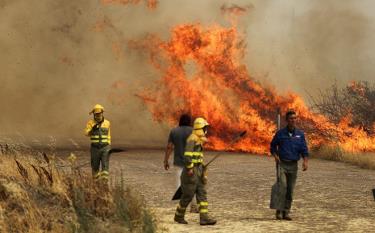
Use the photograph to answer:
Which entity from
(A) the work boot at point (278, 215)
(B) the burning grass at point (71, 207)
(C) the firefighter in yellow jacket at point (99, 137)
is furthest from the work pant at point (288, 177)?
(C) the firefighter in yellow jacket at point (99, 137)

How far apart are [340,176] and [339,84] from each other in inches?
663

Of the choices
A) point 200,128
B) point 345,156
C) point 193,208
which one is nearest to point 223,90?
point 345,156

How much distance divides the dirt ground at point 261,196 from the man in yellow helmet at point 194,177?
19 centimetres

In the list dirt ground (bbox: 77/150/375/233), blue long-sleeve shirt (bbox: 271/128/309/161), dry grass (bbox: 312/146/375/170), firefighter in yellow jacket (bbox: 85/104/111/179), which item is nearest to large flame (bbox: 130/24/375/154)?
dry grass (bbox: 312/146/375/170)

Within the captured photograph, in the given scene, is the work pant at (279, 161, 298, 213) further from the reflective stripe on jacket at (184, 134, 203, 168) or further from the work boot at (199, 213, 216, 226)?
the reflective stripe on jacket at (184, 134, 203, 168)

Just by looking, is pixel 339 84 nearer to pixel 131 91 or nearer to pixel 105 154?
pixel 131 91

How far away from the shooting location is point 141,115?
4800cm

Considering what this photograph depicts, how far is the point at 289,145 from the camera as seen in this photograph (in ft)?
31.0

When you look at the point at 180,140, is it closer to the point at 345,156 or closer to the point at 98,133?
the point at 98,133

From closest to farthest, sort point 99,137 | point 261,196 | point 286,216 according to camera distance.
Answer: point 286,216
point 99,137
point 261,196

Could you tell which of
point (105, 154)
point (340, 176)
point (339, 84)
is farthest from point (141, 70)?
point (105, 154)

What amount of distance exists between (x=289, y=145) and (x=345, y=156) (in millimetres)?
11898

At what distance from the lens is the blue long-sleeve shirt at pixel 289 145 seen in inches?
371

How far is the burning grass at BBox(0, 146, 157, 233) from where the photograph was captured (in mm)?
7145
